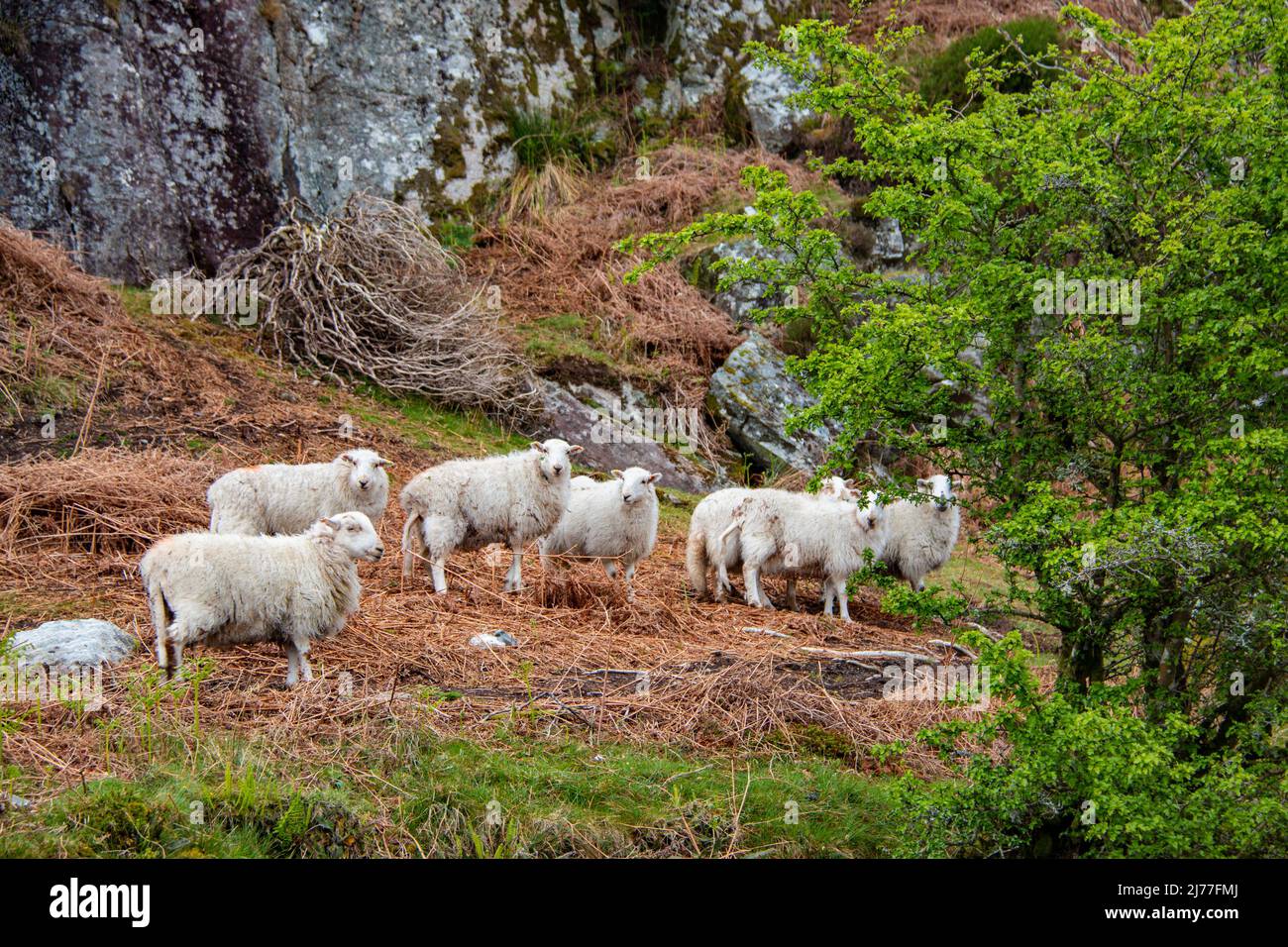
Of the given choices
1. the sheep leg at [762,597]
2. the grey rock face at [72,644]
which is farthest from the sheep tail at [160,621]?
the sheep leg at [762,597]

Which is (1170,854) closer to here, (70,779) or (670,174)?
(70,779)

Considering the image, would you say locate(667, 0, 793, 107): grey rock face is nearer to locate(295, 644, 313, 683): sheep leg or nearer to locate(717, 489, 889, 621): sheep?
locate(717, 489, 889, 621): sheep

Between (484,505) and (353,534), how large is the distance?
2448 mm

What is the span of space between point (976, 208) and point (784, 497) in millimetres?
4366

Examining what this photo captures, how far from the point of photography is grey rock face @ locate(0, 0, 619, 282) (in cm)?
1384

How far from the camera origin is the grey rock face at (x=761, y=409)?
15477 millimetres

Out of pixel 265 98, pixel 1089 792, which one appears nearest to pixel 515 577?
pixel 1089 792

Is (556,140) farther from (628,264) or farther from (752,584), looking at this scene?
(752,584)

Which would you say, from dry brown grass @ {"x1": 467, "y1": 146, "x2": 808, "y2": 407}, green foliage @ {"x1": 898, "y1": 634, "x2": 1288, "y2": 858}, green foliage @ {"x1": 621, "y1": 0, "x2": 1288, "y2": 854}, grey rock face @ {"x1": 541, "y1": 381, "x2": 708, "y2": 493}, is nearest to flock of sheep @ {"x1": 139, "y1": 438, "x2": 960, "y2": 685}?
green foliage @ {"x1": 621, "y1": 0, "x2": 1288, "y2": 854}

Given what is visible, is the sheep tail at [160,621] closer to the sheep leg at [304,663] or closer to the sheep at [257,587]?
the sheep at [257,587]

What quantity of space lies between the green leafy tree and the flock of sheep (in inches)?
40.8

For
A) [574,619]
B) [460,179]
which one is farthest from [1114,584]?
[460,179]

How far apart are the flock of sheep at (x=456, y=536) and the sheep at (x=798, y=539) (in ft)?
0.04

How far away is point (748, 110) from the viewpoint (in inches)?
806
